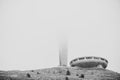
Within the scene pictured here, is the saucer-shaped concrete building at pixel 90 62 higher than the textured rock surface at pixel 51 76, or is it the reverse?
the textured rock surface at pixel 51 76

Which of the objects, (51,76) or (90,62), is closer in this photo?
(51,76)

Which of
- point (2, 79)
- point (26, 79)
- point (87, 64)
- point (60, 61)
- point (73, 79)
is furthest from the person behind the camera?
point (60, 61)

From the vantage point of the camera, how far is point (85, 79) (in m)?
55.1

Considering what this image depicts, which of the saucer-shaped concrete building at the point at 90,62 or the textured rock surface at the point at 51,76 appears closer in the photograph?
the textured rock surface at the point at 51,76

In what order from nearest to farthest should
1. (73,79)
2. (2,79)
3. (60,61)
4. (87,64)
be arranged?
(2,79) → (73,79) → (87,64) → (60,61)

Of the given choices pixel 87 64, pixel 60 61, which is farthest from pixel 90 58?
pixel 60 61

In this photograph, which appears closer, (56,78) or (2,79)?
(2,79)

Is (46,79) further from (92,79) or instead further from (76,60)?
(76,60)

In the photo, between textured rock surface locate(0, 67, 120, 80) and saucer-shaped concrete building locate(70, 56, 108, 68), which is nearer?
textured rock surface locate(0, 67, 120, 80)

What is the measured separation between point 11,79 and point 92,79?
18.3 meters

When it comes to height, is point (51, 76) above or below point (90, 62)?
above

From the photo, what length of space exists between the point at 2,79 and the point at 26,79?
5.77 meters

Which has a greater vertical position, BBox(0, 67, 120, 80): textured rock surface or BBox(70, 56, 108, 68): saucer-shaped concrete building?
BBox(0, 67, 120, 80): textured rock surface

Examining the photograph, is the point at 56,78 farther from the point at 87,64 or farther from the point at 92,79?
the point at 87,64
